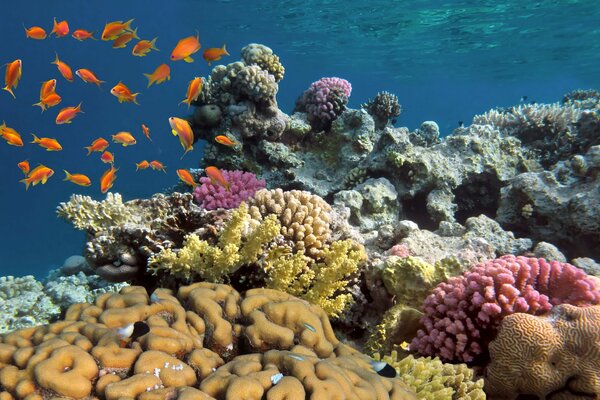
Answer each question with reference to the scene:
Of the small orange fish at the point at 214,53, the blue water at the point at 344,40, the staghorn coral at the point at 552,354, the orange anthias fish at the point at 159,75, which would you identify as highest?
the blue water at the point at 344,40

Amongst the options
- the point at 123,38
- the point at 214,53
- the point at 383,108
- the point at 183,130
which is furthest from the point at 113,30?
the point at 383,108

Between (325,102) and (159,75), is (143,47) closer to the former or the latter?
(159,75)

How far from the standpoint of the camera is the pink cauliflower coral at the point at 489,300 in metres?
3.09

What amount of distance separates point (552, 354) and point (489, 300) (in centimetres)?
55

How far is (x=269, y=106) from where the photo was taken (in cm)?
818

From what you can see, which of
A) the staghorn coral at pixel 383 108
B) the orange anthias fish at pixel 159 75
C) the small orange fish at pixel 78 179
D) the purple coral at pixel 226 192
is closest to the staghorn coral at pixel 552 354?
the purple coral at pixel 226 192

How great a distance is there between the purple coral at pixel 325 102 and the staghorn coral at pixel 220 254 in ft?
18.7

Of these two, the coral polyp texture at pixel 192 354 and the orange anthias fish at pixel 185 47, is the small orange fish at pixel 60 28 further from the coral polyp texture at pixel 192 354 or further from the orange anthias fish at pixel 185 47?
the coral polyp texture at pixel 192 354

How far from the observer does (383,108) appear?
935 cm

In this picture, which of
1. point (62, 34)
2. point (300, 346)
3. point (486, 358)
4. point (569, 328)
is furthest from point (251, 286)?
point (62, 34)

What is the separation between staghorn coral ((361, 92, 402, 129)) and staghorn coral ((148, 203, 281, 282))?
21.6 ft

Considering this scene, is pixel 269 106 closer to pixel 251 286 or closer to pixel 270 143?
pixel 270 143

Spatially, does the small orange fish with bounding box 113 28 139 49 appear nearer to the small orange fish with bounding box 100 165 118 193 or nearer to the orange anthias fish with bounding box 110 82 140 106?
the orange anthias fish with bounding box 110 82 140 106

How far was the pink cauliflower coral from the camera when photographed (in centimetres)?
309
